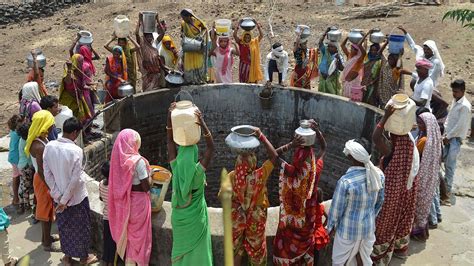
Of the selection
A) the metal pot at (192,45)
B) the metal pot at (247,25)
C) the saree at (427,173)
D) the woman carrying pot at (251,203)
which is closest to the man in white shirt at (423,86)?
the saree at (427,173)

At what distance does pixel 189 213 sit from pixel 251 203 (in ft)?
1.75

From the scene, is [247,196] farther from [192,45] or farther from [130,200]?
[192,45]

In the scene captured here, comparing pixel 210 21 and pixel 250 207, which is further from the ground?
pixel 250 207

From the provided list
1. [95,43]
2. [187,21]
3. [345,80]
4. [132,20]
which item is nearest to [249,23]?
[187,21]

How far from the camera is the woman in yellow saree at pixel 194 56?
773cm

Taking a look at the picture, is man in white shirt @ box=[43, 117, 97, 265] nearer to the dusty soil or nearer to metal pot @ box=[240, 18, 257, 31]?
metal pot @ box=[240, 18, 257, 31]

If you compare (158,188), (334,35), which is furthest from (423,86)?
(158,188)

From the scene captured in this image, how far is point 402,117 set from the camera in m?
4.46

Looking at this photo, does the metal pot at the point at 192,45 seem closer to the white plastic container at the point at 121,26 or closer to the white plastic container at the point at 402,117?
the white plastic container at the point at 121,26

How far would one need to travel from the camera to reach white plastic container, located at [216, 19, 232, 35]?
7.88m

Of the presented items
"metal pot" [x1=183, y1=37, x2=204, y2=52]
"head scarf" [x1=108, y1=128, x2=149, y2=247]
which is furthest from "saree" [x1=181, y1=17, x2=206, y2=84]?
"head scarf" [x1=108, y1=128, x2=149, y2=247]

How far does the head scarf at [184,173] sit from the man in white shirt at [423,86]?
122 inches

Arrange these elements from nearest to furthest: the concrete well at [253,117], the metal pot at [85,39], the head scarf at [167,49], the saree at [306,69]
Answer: the concrete well at [253,117] → the metal pot at [85,39] → the saree at [306,69] → the head scarf at [167,49]

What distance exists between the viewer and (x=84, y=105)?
664cm
